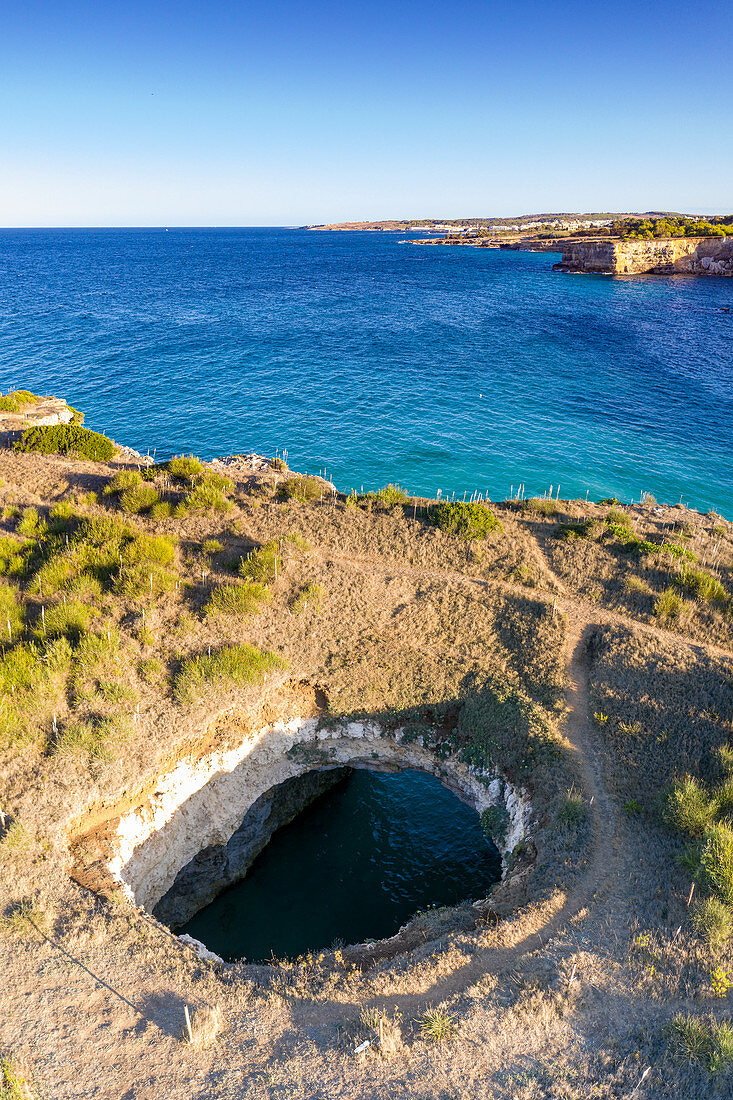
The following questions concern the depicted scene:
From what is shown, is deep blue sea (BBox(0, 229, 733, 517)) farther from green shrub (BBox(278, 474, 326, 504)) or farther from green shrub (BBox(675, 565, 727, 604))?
green shrub (BBox(675, 565, 727, 604))

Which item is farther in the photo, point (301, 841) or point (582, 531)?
point (582, 531)

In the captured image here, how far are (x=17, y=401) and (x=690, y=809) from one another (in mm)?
52317

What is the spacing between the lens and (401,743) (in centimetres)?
1994

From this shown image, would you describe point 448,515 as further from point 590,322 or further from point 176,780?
point 590,322

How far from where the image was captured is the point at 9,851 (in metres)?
14.1

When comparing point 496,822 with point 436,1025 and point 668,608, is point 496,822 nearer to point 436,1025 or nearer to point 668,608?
point 436,1025

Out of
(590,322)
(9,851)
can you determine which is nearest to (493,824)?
(9,851)

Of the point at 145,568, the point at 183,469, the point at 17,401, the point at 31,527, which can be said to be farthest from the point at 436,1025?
the point at 17,401

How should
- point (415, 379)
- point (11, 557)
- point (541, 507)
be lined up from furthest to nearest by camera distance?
point (415, 379) < point (541, 507) < point (11, 557)

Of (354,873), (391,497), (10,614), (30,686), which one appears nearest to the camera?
(30,686)

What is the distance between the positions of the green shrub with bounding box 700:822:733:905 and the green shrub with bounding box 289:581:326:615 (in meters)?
14.5

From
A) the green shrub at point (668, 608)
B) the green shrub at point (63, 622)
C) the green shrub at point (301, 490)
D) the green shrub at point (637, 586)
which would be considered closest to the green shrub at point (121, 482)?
the green shrub at point (301, 490)

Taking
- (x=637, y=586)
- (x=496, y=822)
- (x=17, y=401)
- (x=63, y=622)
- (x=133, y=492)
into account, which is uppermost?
(x=17, y=401)

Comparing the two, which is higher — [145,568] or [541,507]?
[541,507]
